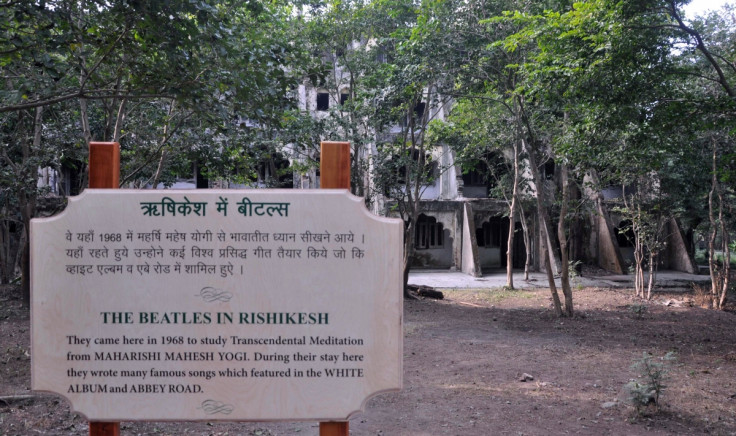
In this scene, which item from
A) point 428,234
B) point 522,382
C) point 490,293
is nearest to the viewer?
point 522,382

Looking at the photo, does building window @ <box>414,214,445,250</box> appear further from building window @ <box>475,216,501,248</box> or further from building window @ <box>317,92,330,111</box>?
building window @ <box>317,92,330,111</box>

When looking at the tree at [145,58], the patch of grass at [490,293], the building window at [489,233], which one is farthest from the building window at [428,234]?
the tree at [145,58]

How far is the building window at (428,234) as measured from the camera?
81.2 ft

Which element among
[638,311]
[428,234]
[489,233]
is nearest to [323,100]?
[428,234]

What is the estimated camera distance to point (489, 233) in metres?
26.1

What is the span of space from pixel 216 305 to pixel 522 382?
563 cm

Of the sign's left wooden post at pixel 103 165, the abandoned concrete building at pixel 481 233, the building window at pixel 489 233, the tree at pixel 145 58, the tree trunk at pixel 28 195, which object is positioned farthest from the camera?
the building window at pixel 489 233

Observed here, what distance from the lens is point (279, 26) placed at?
12781 mm

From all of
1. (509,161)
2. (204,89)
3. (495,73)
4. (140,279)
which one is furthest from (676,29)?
(509,161)

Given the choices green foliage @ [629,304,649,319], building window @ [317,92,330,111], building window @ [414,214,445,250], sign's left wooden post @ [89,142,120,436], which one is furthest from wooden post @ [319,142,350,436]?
building window @ [317,92,330,111]

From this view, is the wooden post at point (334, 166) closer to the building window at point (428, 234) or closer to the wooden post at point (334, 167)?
the wooden post at point (334, 167)

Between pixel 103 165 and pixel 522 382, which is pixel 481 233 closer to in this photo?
pixel 522 382

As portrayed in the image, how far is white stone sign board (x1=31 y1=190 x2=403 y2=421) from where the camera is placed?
266 centimetres

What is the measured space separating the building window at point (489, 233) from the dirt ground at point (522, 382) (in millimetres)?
12162
